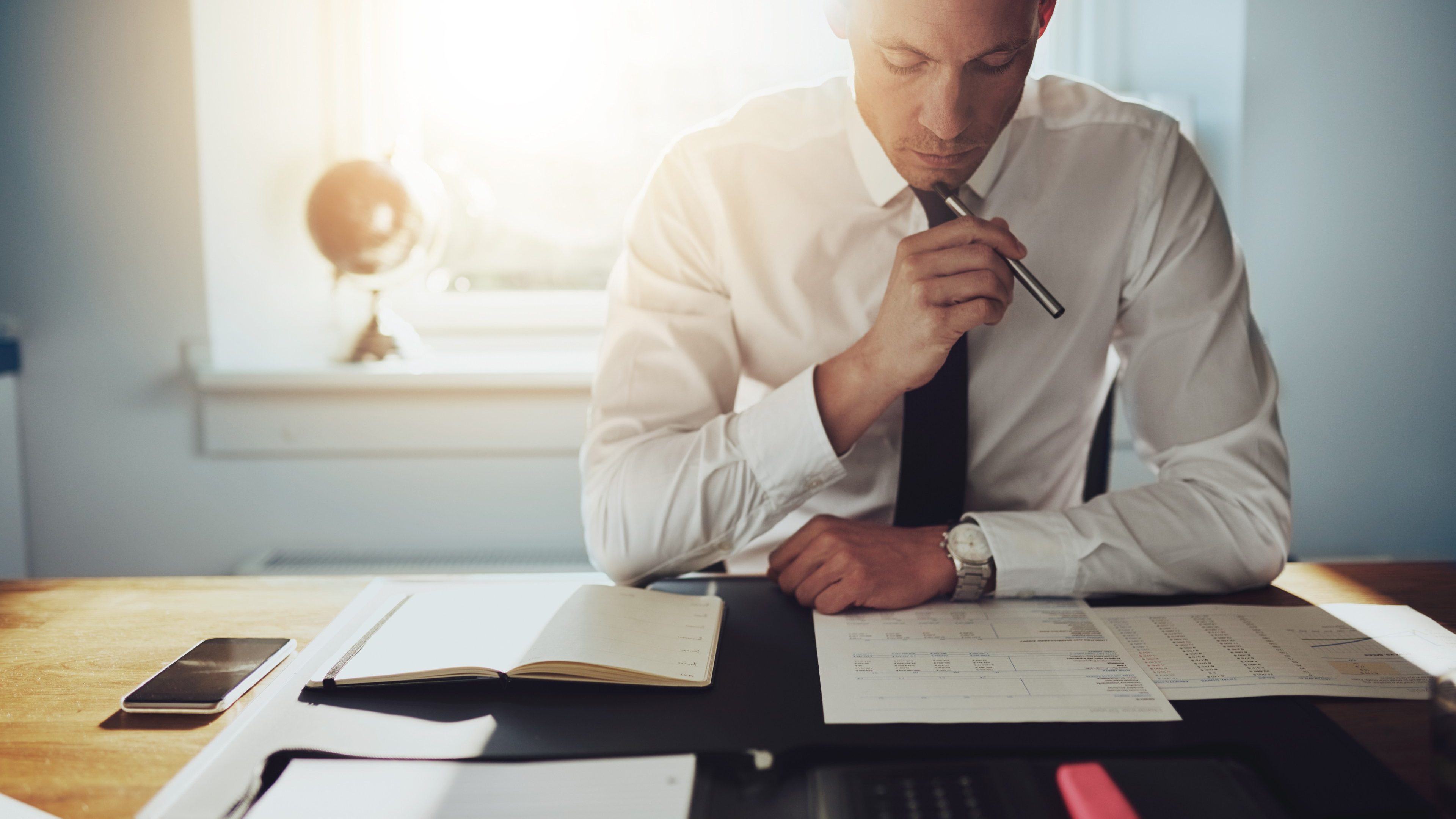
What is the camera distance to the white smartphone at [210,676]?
713 millimetres

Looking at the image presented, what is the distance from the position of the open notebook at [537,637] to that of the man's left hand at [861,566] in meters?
0.09

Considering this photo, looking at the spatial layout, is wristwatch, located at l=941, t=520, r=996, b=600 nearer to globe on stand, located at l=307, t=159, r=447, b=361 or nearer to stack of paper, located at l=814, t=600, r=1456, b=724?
stack of paper, located at l=814, t=600, r=1456, b=724

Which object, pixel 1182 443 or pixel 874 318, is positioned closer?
pixel 1182 443

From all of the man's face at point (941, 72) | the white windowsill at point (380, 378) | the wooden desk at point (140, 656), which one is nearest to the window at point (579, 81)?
the white windowsill at point (380, 378)

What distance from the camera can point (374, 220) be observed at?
6.48ft

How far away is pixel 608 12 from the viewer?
7.38 ft

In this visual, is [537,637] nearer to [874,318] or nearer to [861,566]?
[861,566]

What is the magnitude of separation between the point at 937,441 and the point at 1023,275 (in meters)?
0.22

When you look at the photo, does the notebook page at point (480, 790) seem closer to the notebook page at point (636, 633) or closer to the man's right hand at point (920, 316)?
the notebook page at point (636, 633)

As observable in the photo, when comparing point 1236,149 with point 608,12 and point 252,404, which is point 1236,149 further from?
point 252,404

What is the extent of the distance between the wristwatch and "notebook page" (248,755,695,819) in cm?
40

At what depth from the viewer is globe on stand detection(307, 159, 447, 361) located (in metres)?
1.97

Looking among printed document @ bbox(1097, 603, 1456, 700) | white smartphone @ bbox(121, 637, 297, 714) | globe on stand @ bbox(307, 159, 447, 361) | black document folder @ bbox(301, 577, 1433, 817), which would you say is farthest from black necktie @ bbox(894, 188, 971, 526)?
globe on stand @ bbox(307, 159, 447, 361)

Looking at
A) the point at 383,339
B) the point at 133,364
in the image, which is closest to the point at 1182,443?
the point at 383,339
